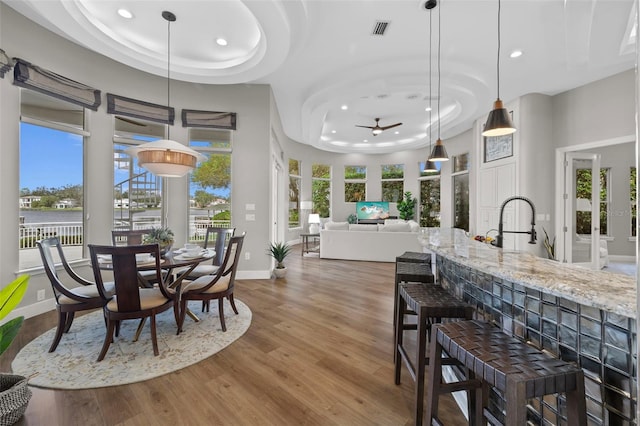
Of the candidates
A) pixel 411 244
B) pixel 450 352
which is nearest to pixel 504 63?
pixel 411 244

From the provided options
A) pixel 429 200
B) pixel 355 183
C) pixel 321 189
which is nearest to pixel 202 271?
pixel 321 189

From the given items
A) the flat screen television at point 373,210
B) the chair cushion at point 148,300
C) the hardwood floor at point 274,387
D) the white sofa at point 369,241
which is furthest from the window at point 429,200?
the chair cushion at point 148,300

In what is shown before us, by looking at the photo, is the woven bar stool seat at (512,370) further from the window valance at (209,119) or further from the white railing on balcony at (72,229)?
the window valance at (209,119)

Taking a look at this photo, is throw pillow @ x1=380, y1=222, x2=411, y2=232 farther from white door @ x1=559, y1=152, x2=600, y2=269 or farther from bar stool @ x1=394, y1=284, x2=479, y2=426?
bar stool @ x1=394, y1=284, x2=479, y2=426

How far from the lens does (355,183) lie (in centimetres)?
1024

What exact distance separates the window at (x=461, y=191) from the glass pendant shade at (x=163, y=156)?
7038 mm

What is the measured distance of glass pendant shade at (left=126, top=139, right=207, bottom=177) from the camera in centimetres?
267

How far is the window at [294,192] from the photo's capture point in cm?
889

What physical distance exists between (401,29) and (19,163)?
4802 mm

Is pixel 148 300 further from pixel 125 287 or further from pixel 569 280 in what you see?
pixel 569 280

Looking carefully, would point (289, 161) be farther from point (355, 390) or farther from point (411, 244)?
point (355, 390)

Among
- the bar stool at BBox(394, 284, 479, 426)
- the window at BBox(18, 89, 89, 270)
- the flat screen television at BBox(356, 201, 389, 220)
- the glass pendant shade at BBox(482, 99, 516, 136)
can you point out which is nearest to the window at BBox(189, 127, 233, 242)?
the window at BBox(18, 89, 89, 270)

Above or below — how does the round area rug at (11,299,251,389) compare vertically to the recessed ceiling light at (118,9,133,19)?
below

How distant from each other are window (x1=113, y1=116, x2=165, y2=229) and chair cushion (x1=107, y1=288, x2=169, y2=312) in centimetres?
227
